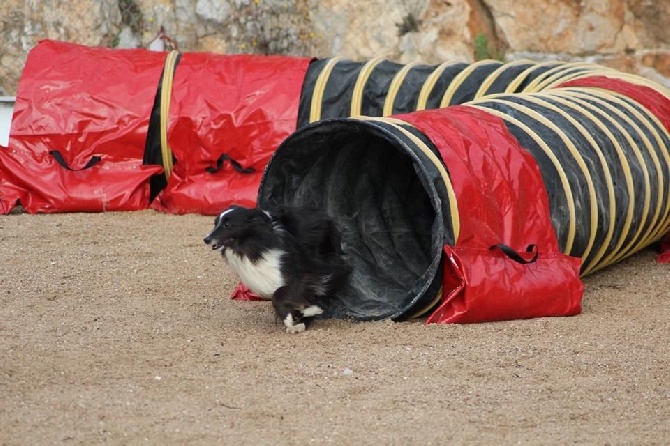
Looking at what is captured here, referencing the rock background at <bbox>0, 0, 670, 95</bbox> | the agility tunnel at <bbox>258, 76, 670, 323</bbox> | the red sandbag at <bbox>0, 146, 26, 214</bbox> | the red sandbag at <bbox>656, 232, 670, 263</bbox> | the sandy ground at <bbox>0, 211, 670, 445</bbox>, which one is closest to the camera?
the sandy ground at <bbox>0, 211, 670, 445</bbox>

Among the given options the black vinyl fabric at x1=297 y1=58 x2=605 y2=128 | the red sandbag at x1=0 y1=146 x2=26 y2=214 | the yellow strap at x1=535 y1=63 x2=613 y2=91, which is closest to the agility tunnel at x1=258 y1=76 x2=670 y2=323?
the yellow strap at x1=535 y1=63 x2=613 y2=91

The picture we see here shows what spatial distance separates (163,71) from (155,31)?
3609 mm

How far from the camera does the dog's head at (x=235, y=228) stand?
6156mm

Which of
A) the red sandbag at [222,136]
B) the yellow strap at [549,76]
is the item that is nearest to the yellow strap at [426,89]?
the yellow strap at [549,76]

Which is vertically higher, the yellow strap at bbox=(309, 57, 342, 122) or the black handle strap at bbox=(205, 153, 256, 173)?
the yellow strap at bbox=(309, 57, 342, 122)

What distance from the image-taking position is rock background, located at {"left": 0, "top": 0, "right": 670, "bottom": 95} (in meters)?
12.8

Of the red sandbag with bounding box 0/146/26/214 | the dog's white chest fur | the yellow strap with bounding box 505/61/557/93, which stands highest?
the yellow strap with bounding box 505/61/557/93

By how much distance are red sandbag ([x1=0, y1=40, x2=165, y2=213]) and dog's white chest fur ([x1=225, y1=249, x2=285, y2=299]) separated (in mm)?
3960

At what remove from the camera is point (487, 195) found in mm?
6480

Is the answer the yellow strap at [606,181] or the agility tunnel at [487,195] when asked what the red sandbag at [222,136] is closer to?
the agility tunnel at [487,195]

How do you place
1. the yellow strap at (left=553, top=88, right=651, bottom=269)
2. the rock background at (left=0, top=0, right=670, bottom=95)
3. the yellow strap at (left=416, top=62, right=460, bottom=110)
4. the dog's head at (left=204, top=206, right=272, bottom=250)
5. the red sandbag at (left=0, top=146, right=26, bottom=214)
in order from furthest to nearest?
the rock background at (left=0, top=0, right=670, bottom=95) < the red sandbag at (left=0, top=146, right=26, bottom=214) < the yellow strap at (left=416, top=62, right=460, bottom=110) < the yellow strap at (left=553, top=88, right=651, bottom=269) < the dog's head at (left=204, top=206, right=272, bottom=250)

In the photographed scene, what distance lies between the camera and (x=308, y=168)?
7.31m

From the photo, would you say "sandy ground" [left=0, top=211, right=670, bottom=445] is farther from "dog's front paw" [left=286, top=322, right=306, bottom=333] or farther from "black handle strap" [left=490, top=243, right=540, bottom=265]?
"black handle strap" [left=490, top=243, right=540, bottom=265]

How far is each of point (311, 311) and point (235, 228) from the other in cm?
64
